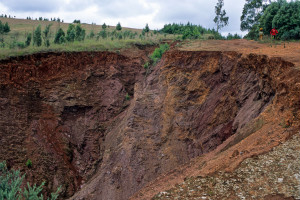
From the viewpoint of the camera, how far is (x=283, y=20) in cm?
2028

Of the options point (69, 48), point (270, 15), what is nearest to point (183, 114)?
point (69, 48)

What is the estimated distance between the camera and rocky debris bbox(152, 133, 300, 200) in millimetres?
6387

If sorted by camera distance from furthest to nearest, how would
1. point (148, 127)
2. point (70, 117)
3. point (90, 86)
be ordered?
point (90, 86) → point (70, 117) → point (148, 127)

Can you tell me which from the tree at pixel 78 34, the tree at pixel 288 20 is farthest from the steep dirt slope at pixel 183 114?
the tree at pixel 78 34

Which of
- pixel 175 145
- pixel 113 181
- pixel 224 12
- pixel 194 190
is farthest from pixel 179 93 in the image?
pixel 224 12

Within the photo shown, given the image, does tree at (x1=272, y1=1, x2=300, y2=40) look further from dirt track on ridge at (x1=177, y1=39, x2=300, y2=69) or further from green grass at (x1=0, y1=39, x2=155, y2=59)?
green grass at (x1=0, y1=39, x2=155, y2=59)

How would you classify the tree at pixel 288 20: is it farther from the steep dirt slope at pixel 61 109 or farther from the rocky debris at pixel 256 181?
the rocky debris at pixel 256 181

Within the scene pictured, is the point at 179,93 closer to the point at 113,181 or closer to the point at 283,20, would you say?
the point at 113,181

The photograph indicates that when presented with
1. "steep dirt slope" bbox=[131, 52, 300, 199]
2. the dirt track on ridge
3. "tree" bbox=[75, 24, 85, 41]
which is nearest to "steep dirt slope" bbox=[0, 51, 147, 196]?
the dirt track on ridge

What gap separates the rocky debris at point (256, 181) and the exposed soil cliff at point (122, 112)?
1.77m

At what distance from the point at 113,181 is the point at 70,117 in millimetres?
7426

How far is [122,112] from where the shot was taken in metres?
20.3

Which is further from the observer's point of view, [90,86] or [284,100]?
[90,86]

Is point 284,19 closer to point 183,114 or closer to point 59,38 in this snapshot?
point 183,114
